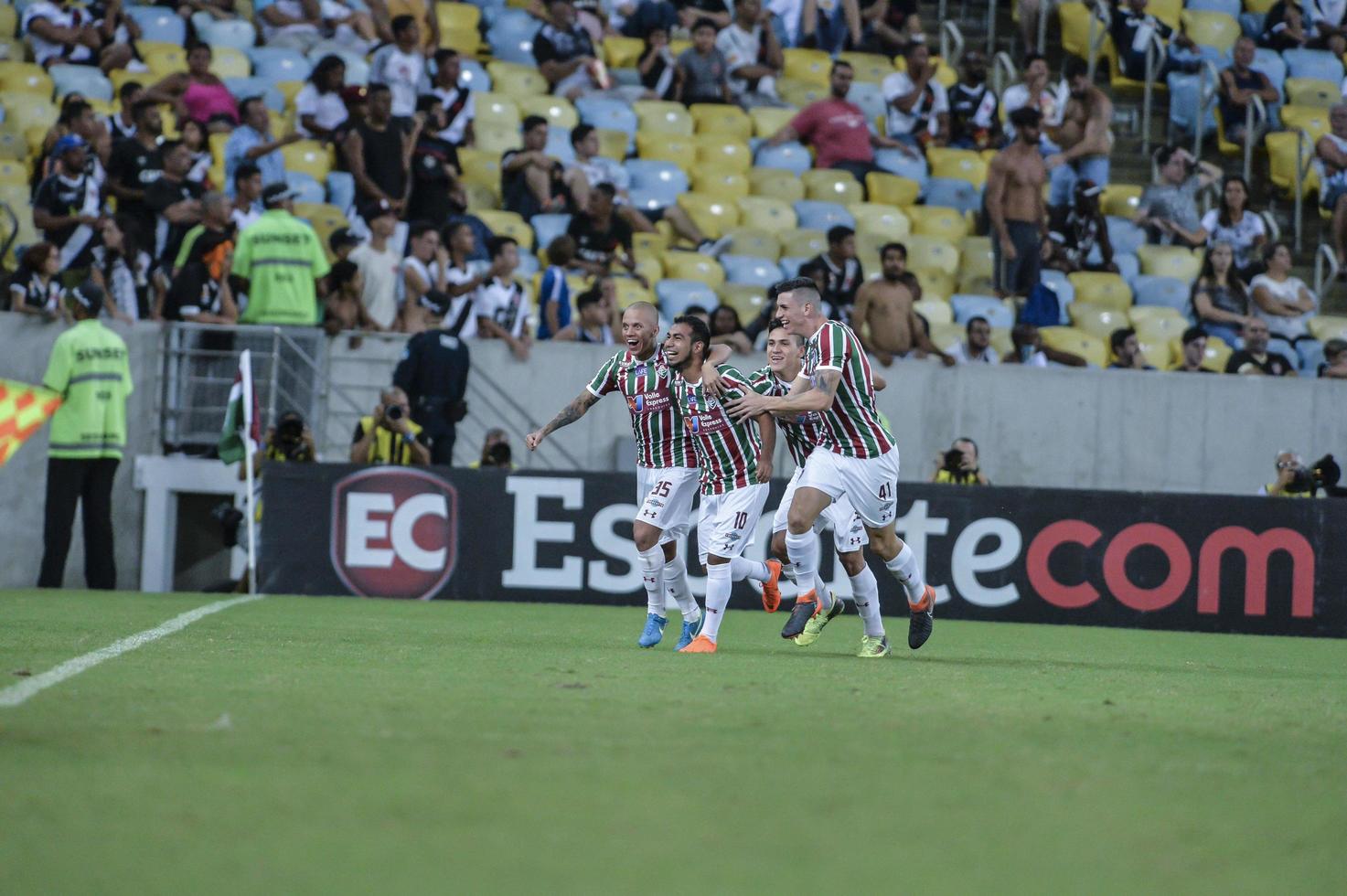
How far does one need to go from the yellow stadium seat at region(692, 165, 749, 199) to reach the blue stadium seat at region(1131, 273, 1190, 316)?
4.51 metres

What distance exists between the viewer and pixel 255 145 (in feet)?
56.2

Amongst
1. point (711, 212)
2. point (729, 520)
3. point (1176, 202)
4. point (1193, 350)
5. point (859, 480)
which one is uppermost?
point (1176, 202)

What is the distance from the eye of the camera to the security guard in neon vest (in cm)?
1486

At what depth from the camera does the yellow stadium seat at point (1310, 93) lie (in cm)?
2212

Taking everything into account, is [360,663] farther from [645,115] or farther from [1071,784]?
[645,115]

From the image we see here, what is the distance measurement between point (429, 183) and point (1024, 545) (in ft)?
22.1

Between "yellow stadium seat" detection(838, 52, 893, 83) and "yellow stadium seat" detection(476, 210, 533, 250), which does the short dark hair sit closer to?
"yellow stadium seat" detection(476, 210, 533, 250)

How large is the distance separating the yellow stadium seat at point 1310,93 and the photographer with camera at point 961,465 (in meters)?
9.06

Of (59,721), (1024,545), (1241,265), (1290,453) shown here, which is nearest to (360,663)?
(59,721)

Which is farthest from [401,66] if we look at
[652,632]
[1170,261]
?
[652,632]

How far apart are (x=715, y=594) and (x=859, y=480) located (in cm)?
103

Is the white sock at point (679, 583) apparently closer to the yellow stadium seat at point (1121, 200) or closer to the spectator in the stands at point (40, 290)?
the spectator in the stands at point (40, 290)

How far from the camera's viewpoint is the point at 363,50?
63.2 feet

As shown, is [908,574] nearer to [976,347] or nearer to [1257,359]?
[976,347]
